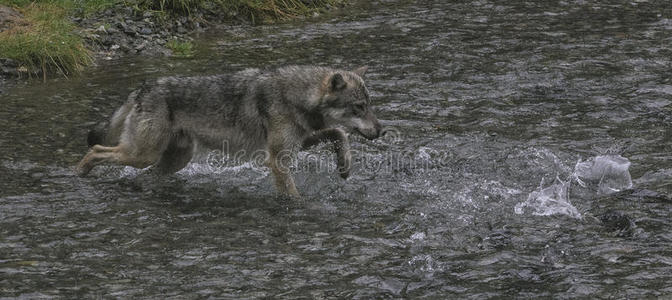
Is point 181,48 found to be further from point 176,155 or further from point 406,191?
point 406,191

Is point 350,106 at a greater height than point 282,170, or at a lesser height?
greater

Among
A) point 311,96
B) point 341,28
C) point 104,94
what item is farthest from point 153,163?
point 341,28

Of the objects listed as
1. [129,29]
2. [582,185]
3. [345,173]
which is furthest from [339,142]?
[129,29]

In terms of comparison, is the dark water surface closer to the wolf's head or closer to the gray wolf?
the gray wolf

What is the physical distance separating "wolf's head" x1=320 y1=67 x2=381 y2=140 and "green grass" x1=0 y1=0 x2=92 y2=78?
569 centimetres

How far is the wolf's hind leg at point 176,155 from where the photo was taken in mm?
9750

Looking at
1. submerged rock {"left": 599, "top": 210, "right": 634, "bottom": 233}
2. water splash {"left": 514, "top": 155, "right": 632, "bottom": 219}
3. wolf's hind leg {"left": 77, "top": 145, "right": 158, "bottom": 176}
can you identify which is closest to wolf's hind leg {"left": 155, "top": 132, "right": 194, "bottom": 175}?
wolf's hind leg {"left": 77, "top": 145, "right": 158, "bottom": 176}

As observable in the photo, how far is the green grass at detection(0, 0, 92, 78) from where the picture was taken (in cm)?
1334

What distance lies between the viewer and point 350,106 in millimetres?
9359

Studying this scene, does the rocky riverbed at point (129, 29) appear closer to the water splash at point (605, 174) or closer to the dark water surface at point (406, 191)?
the dark water surface at point (406, 191)

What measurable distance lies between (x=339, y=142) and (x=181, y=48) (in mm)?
6024

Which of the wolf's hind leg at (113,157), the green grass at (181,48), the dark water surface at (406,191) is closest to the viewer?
the dark water surface at (406,191)

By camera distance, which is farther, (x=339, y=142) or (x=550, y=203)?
(x=339, y=142)

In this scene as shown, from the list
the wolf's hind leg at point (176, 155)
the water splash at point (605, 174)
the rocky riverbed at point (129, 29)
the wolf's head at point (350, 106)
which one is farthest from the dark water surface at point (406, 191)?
the wolf's head at point (350, 106)
